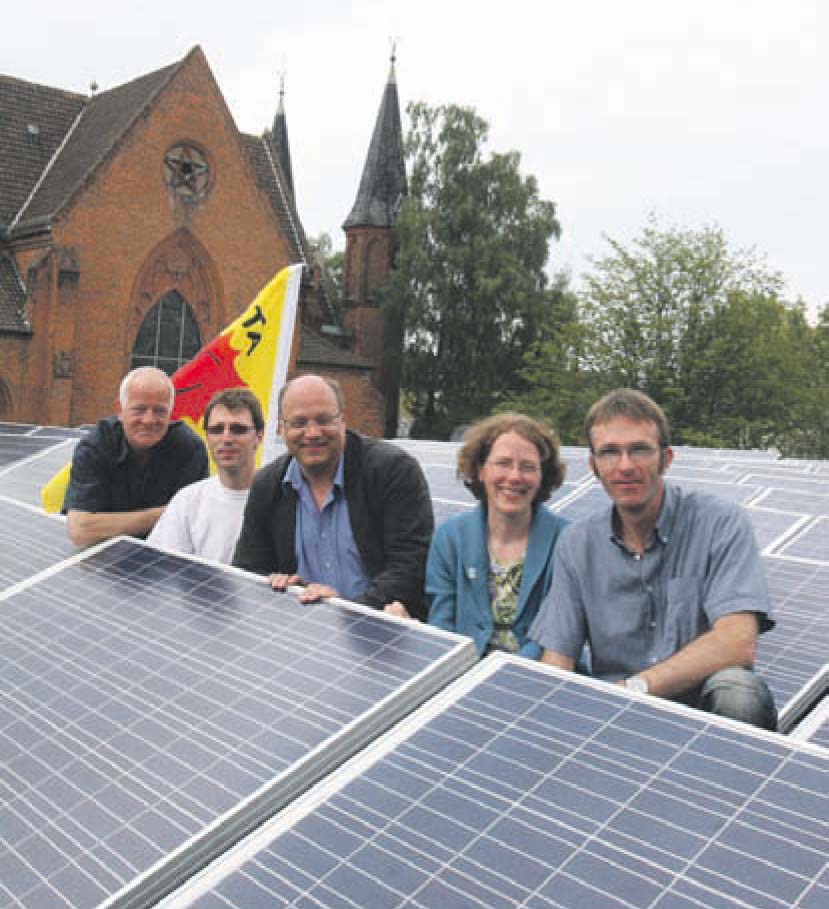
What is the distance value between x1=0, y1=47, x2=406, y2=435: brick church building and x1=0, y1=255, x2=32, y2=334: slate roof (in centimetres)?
5

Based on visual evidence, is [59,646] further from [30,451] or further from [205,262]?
[205,262]

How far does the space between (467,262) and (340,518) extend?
38725 mm

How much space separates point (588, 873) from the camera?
6.73ft

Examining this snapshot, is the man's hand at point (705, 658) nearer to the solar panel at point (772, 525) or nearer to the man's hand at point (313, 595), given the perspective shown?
the man's hand at point (313, 595)

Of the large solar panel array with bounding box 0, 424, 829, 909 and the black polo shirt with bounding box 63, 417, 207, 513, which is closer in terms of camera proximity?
the large solar panel array with bounding box 0, 424, 829, 909

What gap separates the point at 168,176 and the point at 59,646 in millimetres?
35236

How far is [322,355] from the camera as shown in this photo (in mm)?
41719

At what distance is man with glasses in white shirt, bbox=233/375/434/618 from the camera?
15.7 ft

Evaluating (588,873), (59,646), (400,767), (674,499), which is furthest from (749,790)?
(59,646)

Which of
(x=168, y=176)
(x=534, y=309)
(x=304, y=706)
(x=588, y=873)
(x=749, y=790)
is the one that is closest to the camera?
(x=588, y=873)

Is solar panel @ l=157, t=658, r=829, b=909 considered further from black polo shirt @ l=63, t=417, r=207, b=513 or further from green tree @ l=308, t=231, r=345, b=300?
green tree @ l=308, t=231, r=345, b=300

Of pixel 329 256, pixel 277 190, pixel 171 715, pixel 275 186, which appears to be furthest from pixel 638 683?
pixel 329 256

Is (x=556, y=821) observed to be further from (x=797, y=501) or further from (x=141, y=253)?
(x=141, y=253)

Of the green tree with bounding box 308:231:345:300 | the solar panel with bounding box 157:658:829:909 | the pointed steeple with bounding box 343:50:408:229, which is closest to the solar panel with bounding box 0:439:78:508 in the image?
the solar panel with bounding box 157:658:829:909
